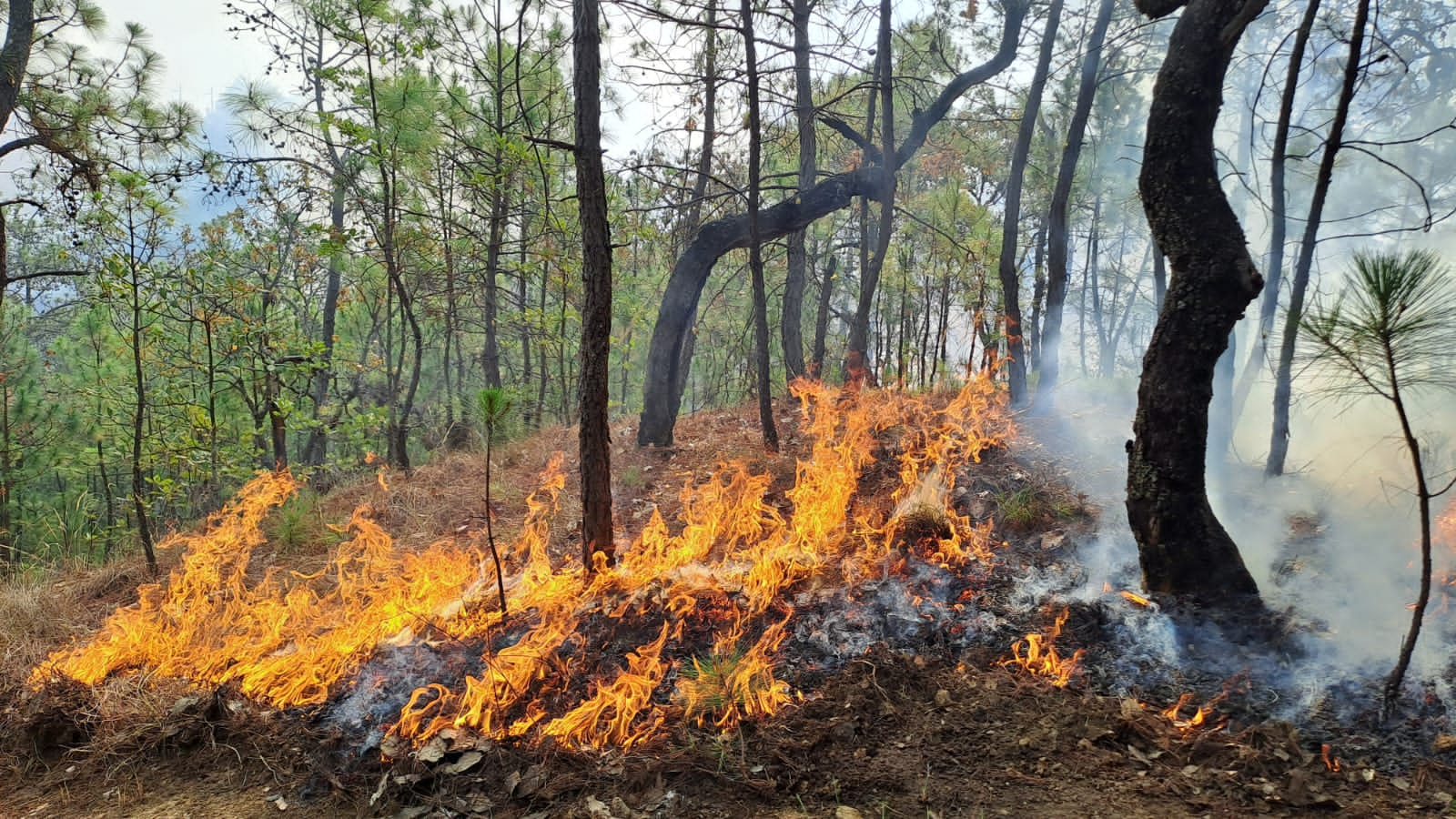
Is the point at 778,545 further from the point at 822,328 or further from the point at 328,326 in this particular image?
the point at 328,326

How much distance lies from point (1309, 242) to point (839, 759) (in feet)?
20.0

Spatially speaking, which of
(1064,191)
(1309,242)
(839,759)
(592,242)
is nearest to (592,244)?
(592,242)

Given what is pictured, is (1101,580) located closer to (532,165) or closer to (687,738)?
(687,738)

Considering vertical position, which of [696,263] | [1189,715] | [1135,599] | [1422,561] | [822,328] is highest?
[696,263]

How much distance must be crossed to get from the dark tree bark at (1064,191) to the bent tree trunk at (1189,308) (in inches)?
175

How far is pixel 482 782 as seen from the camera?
338cm

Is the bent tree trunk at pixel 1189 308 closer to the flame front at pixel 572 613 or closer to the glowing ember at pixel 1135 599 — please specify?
the glowing ember at pixel 1135 599

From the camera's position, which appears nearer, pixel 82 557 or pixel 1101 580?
pixel 1101 580

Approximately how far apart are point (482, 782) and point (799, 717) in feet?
5.69

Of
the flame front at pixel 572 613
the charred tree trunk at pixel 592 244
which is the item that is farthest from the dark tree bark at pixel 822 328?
the charred tree trunk at pixel 592 244

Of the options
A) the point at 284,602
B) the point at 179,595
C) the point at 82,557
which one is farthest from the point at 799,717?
the point at 82,557

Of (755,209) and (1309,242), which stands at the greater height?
(755,209)

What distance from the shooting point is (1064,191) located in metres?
Answer: 8.64

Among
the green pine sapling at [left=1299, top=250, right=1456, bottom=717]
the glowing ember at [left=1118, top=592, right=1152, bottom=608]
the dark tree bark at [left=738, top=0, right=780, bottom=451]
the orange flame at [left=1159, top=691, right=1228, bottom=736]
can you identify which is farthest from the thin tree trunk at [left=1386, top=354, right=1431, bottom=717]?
the dark tree bark at [left=738, top=0, right=780, bottom=451]
